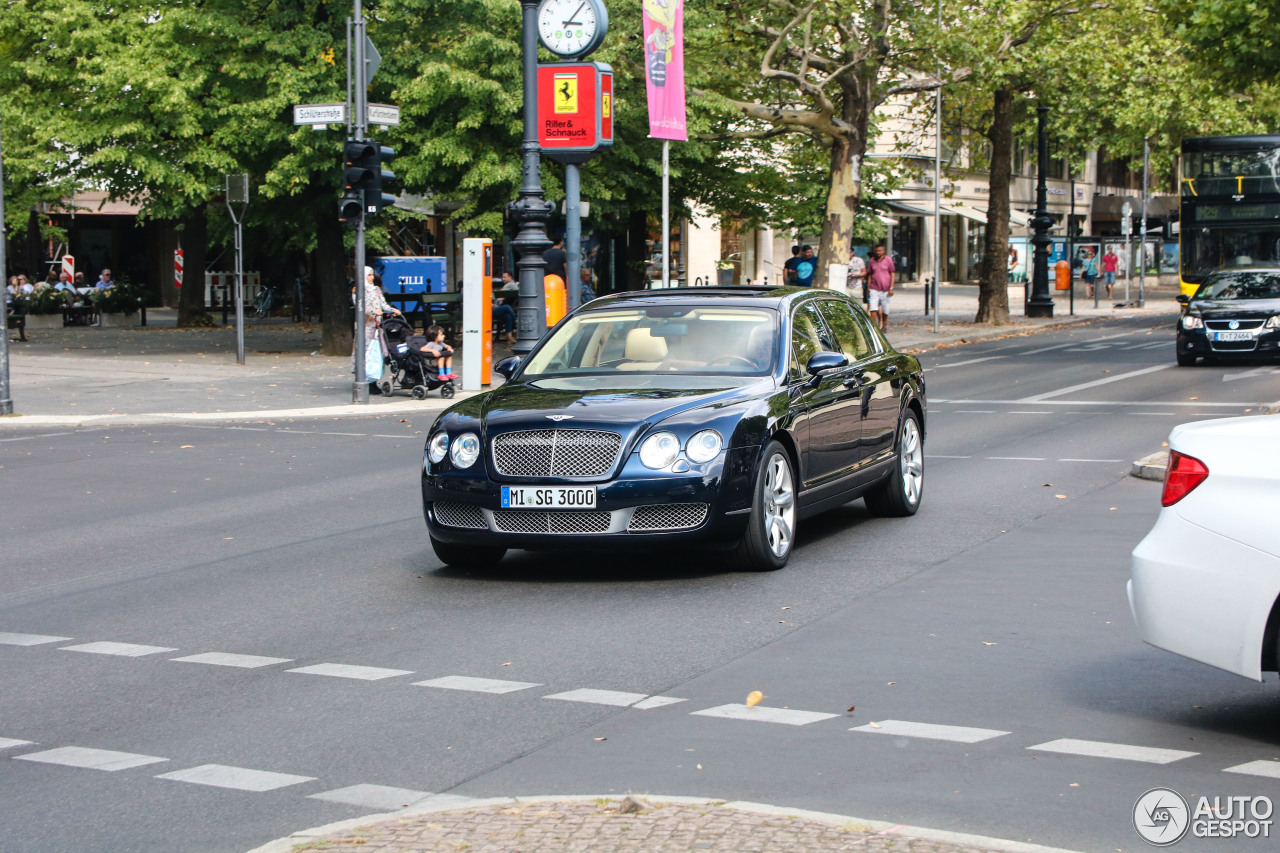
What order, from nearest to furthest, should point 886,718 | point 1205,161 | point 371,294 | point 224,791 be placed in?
point 224,791
point 886,718
point 371,294
point 1205,161

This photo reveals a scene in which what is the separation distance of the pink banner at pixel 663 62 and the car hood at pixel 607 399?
42.9ft

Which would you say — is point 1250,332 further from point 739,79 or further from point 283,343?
point 283,343

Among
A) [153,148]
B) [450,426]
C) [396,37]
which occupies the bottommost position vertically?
[450,426]

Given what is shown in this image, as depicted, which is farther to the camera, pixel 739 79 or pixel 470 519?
pixel 739 79

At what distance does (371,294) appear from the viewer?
2173cm

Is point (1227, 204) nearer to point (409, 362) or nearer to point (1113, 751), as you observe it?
point (409, 362)

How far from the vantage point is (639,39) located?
28.7 metres

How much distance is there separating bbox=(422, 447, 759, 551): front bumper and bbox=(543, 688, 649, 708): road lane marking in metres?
2.14

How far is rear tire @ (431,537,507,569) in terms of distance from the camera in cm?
916

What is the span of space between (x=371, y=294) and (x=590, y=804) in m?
17.6

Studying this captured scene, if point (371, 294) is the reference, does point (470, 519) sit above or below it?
below

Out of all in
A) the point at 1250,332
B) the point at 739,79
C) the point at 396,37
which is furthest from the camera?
the point at 739,79

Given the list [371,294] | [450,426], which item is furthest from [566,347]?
[371,294]

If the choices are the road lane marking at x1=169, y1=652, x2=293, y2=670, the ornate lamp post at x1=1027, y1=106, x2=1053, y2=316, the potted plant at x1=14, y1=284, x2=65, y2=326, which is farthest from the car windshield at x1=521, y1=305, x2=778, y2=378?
the ornate lamp post at x1=1027, y1=106, x2=1053, y2=316
